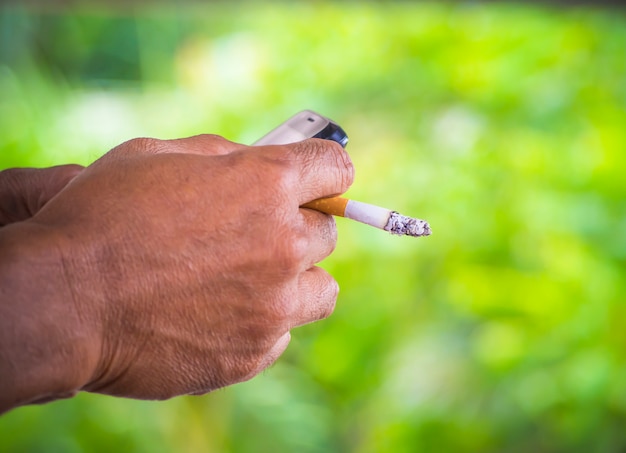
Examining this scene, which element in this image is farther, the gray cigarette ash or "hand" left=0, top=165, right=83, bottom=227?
"hand" left=0, top=165, right=83, bottom=227

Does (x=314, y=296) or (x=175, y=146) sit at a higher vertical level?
(x=175, y=146)

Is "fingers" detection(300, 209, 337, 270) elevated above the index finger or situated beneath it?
situated beneath

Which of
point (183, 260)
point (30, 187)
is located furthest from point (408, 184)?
point (183, 260)

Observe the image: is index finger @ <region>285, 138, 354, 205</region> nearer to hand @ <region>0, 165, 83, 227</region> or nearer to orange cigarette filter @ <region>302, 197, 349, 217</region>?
orange cigarette filter @ <region>302, 197, 349, 217</region>

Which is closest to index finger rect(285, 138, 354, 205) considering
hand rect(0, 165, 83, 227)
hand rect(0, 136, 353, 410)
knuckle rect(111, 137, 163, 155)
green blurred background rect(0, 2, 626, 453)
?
hand rect(0, 136, 353, 410)

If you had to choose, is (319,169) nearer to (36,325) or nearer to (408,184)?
(36,325)


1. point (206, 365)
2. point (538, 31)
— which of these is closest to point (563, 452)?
point (538, 31)
